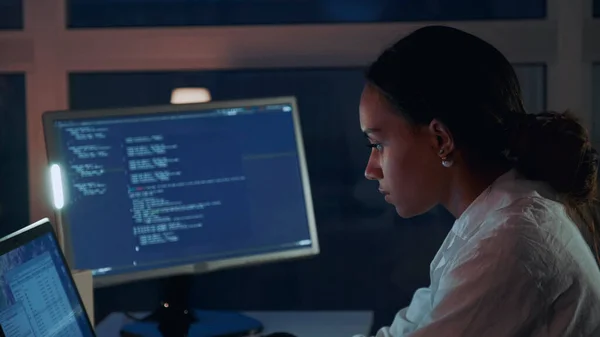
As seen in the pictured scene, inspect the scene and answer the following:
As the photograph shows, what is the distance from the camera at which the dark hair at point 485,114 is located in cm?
132

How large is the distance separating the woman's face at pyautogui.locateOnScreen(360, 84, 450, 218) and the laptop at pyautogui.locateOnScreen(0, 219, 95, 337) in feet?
1.78

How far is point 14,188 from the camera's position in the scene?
2.26m

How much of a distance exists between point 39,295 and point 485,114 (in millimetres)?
722

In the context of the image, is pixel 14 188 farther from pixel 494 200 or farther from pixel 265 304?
pixel 494 200

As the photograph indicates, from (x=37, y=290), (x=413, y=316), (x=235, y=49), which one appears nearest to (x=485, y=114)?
(x=413, y=316)

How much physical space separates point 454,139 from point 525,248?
0.22m

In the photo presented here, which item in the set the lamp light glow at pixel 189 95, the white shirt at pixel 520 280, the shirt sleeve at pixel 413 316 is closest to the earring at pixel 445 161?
the white shirt at pixel 520 280

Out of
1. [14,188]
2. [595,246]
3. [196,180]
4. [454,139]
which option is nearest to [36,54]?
[14,188]

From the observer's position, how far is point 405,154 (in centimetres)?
137

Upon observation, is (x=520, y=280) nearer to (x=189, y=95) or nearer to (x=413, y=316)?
(x=413, y=316)

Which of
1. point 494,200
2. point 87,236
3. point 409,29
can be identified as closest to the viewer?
point 494,200

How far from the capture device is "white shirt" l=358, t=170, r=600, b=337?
1.17 meters

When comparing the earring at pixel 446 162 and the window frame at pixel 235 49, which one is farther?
the window frame at pixel 235 49

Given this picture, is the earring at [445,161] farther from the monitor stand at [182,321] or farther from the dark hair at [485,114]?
the monitor stand at [182,321]
